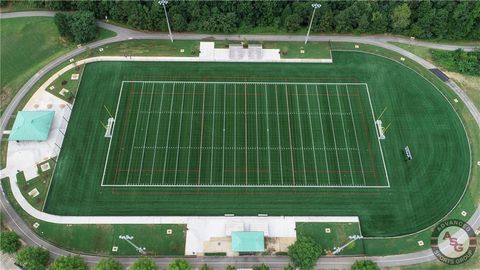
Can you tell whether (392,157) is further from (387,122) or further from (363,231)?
(363,231)

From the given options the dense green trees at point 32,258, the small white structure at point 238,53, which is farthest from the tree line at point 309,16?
the dense green trees at point 32,258

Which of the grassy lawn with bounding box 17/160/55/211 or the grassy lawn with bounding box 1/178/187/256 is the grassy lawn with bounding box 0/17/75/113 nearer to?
the grassy lawn with bounding box 17/160/55/211

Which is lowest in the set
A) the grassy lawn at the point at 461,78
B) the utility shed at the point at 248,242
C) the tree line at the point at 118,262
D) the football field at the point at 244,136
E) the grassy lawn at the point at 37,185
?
the tree line at the point at 118,262

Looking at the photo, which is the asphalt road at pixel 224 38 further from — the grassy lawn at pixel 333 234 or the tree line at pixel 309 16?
the tree line at pixel 309 16

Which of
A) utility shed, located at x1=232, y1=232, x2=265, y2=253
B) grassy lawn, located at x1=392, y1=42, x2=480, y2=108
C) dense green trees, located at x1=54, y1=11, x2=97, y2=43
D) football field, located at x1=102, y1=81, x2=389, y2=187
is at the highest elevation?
dense green trees, located at x1=54, y1=11, x2=97, y2=43

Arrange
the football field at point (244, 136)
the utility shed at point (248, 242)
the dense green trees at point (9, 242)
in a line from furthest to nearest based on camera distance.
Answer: the football field at point (244, 136) → the utility shed at point (248, 242) → the dense green trees at point (9, 242)

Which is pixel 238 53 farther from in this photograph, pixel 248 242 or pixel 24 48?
pixel 24 48

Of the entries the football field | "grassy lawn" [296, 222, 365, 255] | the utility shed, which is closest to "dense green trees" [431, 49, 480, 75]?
the football field

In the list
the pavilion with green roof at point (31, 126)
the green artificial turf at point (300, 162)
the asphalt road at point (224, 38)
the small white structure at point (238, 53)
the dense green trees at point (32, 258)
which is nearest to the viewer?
the dense green trees at point (32, 258)
